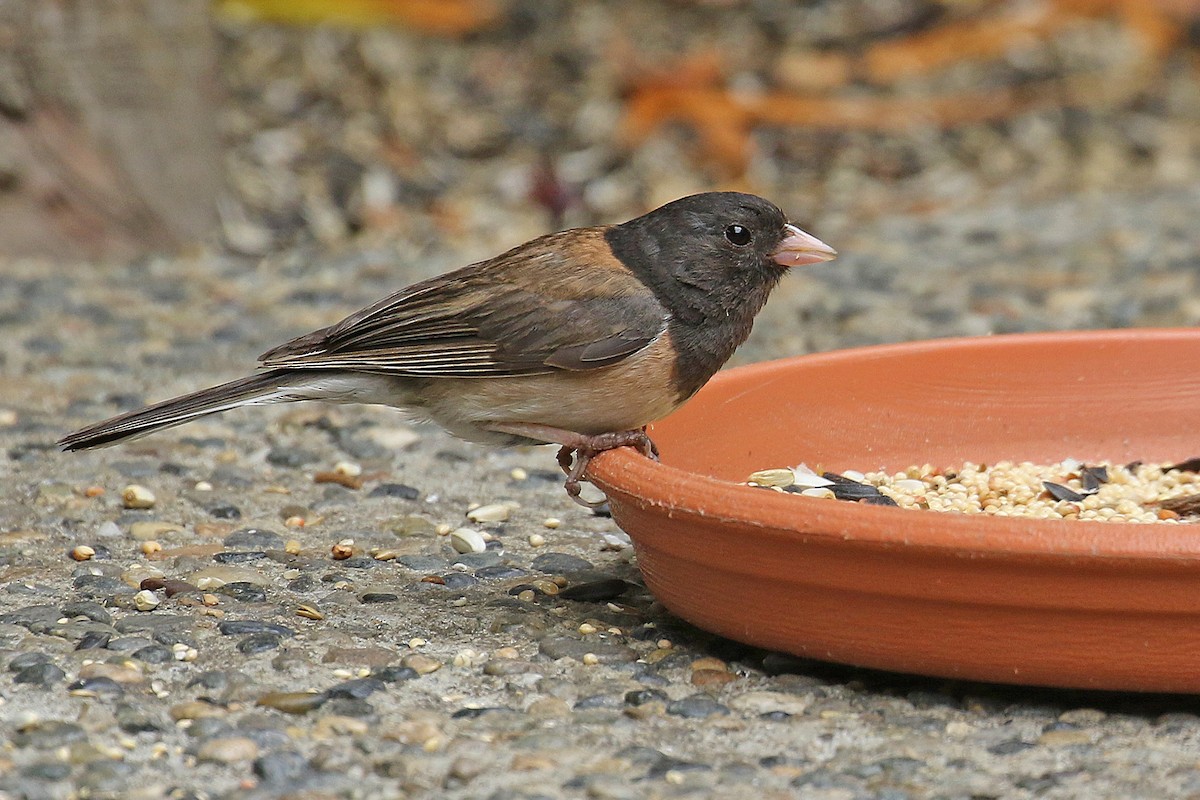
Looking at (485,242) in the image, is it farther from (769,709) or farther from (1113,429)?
(769,709)

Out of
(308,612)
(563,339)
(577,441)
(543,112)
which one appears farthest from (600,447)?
(543,112)

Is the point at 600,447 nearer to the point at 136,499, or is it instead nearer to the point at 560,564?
the point at 560,564

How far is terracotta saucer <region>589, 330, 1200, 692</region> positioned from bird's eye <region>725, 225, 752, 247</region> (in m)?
0.32

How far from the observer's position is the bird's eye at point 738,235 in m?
4.03

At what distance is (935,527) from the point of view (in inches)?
118

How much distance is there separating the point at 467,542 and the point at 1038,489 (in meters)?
1.43

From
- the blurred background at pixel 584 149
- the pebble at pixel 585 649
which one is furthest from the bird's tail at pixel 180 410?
the blurred background at pixel 584 149

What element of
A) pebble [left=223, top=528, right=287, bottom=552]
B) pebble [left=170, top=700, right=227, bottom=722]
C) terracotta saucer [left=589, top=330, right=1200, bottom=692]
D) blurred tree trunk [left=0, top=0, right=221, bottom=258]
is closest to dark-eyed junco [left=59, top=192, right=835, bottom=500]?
terracotta saucer [left=589, top=330, right=1200, bottom=692]

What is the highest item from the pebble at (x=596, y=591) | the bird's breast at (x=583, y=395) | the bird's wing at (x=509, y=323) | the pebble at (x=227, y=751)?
the bird's wing at (x=509, y=323)

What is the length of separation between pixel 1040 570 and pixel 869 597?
1.14ft

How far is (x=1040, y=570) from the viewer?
3.00m

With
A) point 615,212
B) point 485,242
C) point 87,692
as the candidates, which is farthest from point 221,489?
point 615,212

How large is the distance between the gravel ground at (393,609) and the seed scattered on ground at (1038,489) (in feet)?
1.55

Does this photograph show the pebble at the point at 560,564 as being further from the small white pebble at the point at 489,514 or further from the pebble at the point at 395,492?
the pebble at the point at 395,492
